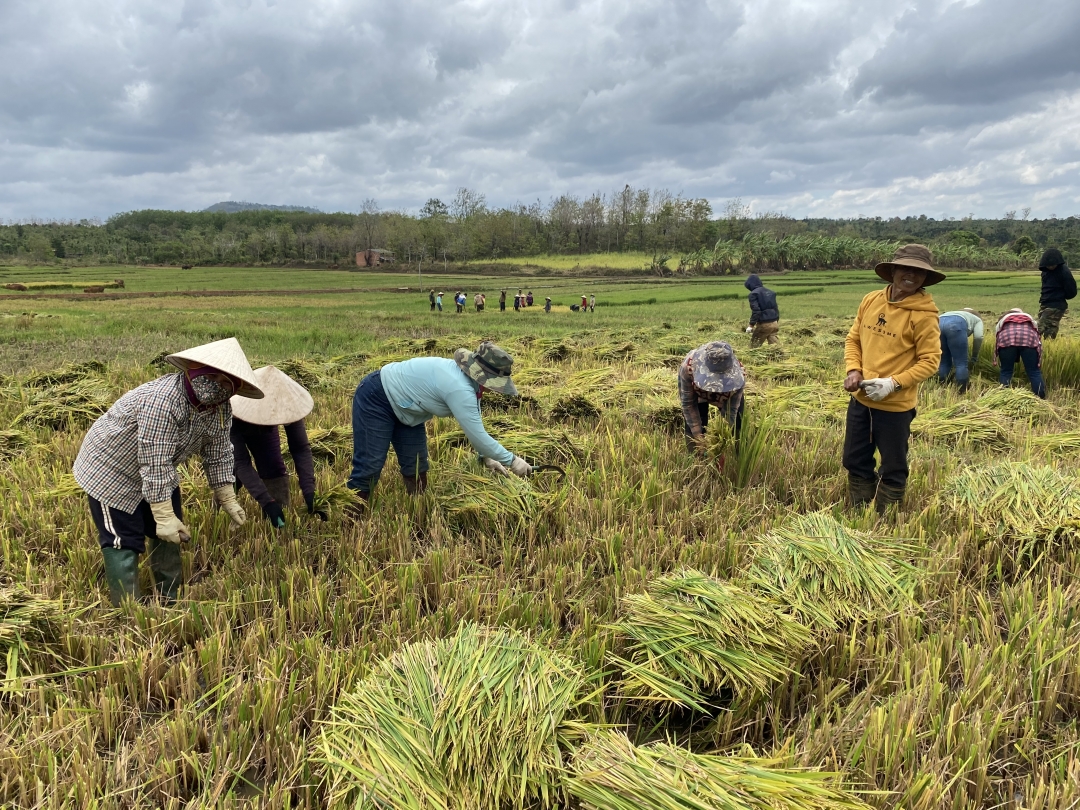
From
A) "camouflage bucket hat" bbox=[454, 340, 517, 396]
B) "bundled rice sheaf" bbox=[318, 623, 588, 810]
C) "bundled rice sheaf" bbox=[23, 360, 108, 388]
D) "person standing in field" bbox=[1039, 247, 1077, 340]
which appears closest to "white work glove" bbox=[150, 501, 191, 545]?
"bundled rice sheaf" bbox=[318, 623, 588, 810]

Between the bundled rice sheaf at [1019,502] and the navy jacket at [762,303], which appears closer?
the bundled rice sheaf at [1019,502]

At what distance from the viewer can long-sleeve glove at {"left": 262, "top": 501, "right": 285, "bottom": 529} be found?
125 inches

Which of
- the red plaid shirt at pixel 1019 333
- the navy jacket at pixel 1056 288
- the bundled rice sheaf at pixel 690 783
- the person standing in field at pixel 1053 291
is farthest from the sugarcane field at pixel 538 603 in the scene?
the navy jacket at pixel 1056 288

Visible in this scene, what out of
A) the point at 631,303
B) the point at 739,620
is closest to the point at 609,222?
the point at 631,303

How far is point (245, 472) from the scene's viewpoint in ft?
10.9

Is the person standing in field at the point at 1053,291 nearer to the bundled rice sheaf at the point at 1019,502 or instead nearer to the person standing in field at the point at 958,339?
the person standing in field at the point at 958,339

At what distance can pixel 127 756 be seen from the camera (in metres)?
1.67

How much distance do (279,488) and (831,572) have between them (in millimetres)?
3155

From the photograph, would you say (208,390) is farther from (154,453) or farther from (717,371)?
(717,371)

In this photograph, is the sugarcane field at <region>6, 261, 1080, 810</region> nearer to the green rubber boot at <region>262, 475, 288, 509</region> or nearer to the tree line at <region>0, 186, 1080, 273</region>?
the green rubber boot at <region>262, 475, 288, 509</region>

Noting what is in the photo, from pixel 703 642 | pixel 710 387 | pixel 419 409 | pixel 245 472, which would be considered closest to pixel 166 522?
pixel 245 472

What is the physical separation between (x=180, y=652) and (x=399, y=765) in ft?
4.30

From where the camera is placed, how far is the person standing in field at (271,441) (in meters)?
3.28

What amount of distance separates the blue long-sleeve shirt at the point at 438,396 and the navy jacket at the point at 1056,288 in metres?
8.27
